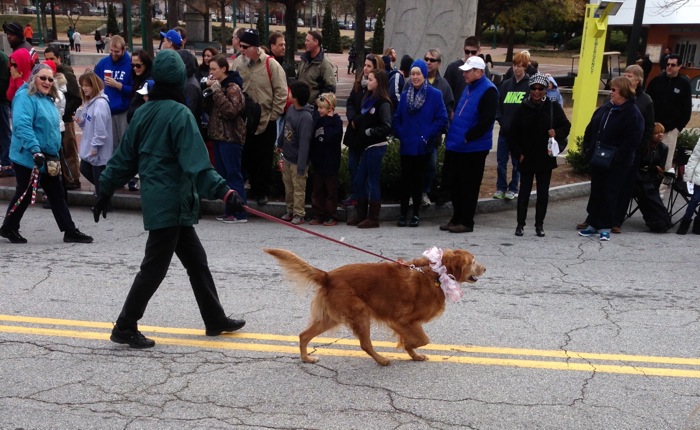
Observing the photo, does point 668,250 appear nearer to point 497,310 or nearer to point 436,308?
point 497,310

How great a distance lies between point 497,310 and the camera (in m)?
6.50

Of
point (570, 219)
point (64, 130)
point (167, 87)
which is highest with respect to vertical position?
point (167, 87)

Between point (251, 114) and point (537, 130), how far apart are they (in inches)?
143

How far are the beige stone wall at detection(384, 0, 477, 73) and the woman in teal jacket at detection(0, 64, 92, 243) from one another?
7.99 metres

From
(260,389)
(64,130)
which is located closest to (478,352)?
(260,389)

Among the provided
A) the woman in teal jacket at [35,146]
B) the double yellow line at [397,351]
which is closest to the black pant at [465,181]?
the double yellow line at [397,351]

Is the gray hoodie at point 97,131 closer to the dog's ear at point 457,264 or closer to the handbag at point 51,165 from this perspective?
the handbag at point 51,165

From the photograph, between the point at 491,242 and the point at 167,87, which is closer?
the point at 167,87

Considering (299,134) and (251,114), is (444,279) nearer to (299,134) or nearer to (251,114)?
(299,134)

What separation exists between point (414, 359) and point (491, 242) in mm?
3926

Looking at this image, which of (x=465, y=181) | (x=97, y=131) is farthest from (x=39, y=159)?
(x=465, y=181)

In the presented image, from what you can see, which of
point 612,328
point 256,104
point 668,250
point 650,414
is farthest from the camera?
point 256,104

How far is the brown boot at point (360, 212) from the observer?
31.7ft

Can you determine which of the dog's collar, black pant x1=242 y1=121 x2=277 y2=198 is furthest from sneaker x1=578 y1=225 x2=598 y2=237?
the dog's collar
